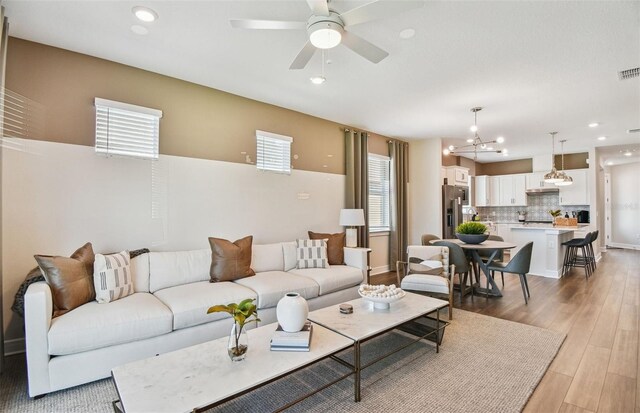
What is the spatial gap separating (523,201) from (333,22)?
905cm

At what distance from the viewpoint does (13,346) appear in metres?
2.73

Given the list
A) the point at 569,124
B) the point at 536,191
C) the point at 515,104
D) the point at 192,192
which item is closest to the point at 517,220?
the point at 536,191

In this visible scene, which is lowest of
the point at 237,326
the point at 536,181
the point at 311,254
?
the point at 237,326

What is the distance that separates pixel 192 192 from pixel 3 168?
1.63 metres

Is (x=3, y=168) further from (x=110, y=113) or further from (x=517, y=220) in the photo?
(x=517, y=220)

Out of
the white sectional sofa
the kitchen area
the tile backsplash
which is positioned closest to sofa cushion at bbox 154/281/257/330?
the white sectional sofa

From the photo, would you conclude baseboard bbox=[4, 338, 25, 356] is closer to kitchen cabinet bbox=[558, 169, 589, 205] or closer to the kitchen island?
the kitchen island

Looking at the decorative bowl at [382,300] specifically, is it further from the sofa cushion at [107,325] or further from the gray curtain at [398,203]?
the gray curtain at [398,203]

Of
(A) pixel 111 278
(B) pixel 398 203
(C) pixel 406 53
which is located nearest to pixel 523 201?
(B) pixel 398 203

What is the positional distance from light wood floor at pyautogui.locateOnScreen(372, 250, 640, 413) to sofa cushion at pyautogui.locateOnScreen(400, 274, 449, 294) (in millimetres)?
819

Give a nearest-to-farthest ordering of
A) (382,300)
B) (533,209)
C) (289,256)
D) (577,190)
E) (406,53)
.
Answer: (382,300), (406,53), (289,256), (577,190), (533,209)

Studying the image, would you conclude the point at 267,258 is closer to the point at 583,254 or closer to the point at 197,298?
the point at 197,298

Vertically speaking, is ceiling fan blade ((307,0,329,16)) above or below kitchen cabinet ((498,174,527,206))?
above

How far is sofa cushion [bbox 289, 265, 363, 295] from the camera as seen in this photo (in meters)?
Answer: 3.67
